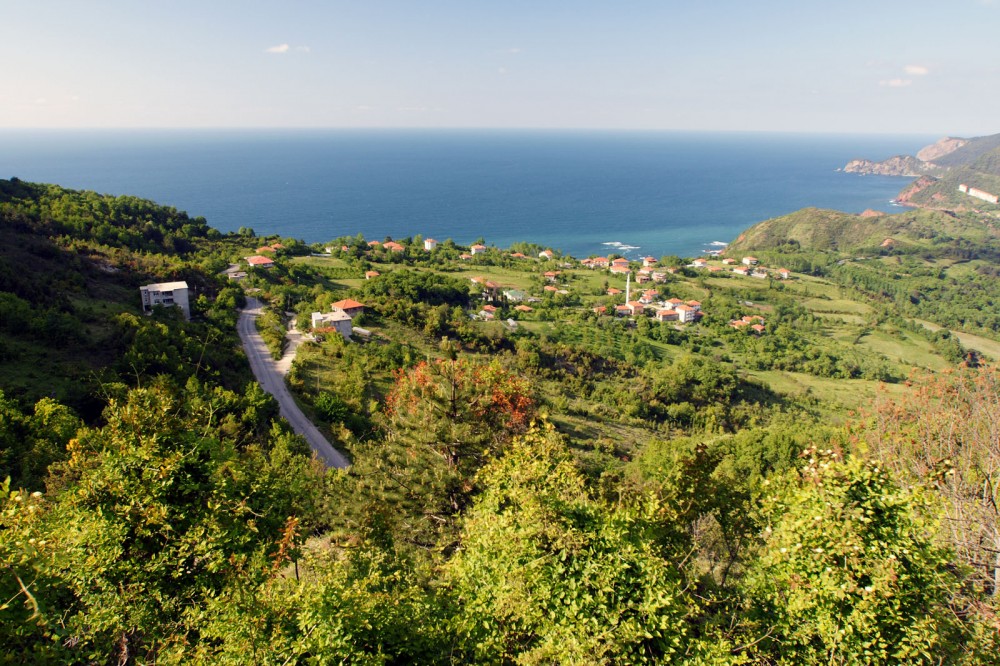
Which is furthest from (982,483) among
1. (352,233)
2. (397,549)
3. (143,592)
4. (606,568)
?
(352,233)

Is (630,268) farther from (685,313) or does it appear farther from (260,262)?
(260,262)

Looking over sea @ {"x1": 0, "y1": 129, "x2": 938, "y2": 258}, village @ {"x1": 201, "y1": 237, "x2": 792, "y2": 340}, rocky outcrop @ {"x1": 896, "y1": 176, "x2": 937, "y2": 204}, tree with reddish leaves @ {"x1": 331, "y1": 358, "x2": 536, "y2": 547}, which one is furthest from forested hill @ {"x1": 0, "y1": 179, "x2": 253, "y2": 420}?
rocky outcrop @ {"x1": 896, "y1": 176, "x2": 937, "y2": 204}

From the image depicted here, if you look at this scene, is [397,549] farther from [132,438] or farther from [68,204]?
[68,204]

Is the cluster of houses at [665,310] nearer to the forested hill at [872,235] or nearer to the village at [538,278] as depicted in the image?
the village at [538,278]

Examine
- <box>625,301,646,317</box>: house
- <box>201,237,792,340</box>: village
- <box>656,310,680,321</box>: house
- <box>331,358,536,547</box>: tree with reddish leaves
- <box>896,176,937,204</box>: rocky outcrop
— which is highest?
<box>896,176,937,204</box>: rocky outcrop

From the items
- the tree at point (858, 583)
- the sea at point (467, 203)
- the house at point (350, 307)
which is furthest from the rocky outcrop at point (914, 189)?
the tree at point (858, 583)

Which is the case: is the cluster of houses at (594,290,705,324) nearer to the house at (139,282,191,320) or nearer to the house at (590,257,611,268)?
the house at (590,257,611,268)
